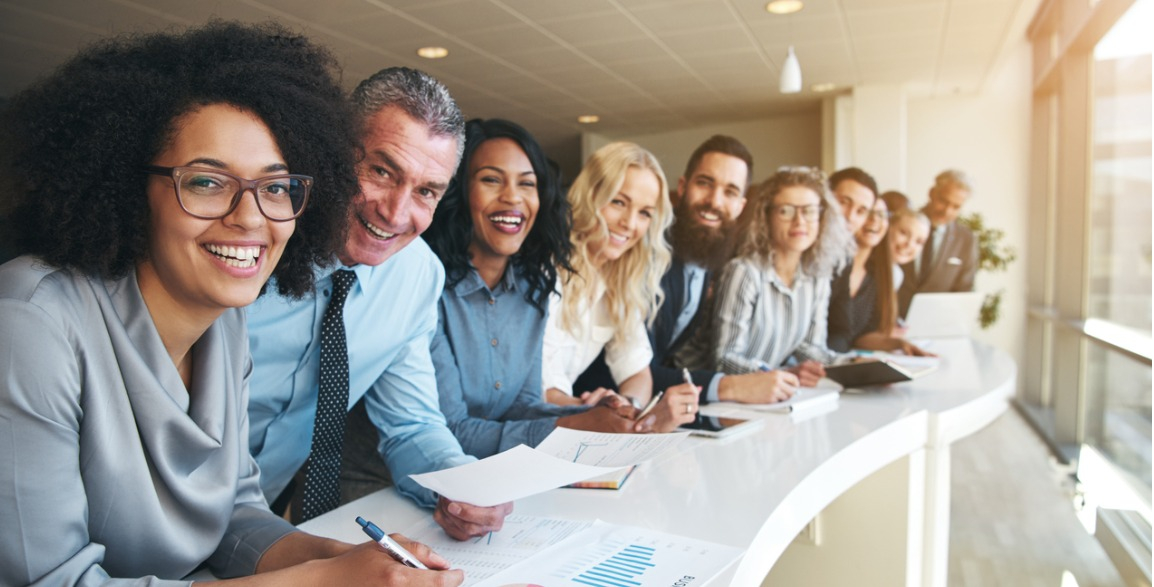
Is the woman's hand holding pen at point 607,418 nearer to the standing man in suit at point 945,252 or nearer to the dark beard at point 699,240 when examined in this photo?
the dark beard at point 699,240

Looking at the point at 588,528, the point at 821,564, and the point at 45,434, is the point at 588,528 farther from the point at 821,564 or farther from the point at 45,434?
the point at 821,564

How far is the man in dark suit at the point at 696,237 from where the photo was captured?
10.1ft

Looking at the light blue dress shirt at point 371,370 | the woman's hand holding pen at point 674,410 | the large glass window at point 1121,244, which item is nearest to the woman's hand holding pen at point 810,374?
the woman's hand holding pen at point 674,410

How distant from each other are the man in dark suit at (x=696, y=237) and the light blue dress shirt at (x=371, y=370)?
3.81ft

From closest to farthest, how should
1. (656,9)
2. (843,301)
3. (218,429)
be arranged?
(218,429) → (843,301) → (656,9)

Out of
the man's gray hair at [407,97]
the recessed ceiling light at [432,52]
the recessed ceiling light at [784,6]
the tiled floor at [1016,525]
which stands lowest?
the tiled floor at [1016,525]

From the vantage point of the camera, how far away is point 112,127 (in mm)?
998

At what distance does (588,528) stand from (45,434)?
32.0 inches

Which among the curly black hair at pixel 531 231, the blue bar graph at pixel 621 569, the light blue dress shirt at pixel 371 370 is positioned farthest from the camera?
the curly black hair at pixel 531 231

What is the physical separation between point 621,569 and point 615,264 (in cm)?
167

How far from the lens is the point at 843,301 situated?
13.2 feet

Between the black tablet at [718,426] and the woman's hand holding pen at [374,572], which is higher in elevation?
the woman's hand holding pen at [374,572]

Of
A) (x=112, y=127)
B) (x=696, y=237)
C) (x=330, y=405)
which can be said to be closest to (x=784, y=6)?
(x=696, y=237)

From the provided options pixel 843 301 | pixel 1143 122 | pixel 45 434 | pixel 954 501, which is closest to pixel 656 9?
pixel 843 301
